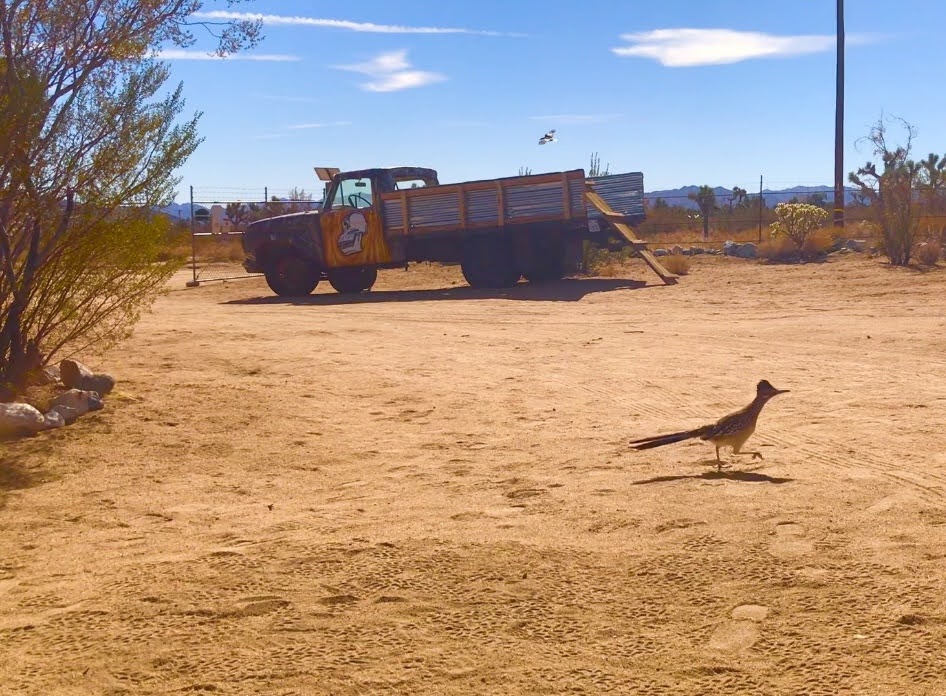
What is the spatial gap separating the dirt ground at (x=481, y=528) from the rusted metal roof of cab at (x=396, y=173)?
33.7 feet

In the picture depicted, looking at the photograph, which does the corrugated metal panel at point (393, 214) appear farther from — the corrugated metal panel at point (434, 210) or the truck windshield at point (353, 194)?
the truck windshield at point (353, 194)

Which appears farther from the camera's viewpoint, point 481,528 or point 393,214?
point 393,214

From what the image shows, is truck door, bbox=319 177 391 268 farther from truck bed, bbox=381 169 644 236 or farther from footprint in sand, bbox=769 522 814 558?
footprint in sand, bbox=769 522 814 558

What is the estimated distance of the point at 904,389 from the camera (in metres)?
9.58

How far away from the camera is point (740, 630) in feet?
14.8

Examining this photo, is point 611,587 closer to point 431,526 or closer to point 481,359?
point 431,526

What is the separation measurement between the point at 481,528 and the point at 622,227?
1685 centimetres

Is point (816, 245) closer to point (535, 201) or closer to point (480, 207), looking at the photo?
point (535, 201)

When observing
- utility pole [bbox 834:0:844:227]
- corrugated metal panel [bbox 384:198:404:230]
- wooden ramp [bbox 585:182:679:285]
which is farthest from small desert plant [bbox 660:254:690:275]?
utility pole [bbox 834:0:844:227]

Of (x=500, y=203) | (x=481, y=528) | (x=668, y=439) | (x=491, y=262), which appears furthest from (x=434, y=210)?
(x=481, y=528)

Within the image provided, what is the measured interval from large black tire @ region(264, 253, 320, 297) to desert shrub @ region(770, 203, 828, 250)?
12.3 m

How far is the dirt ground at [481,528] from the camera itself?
171 inches

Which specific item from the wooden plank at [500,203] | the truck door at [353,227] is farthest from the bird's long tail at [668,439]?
the truck door at [353,227]

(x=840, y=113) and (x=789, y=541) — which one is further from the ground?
(x=840, y=113)
